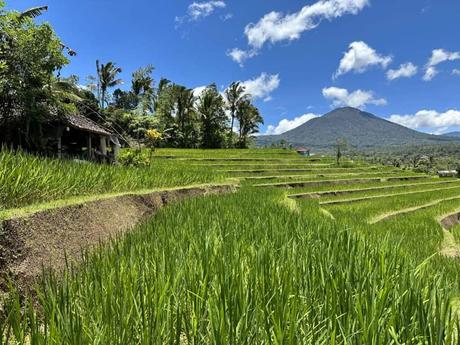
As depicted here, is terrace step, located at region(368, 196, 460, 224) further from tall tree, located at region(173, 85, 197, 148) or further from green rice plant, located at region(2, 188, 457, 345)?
tall tree, located at region(173, 85, 197, 148)

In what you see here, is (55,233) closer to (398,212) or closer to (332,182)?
(398,212)

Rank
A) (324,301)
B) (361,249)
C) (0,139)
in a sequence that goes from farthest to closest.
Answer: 1. (0,139)
2. (361,249)
3. (324,301)

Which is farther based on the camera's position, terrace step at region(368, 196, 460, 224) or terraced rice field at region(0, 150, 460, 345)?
terrace step at region(368, 196, 460, 224)

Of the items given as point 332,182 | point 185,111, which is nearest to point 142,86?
point 185,111

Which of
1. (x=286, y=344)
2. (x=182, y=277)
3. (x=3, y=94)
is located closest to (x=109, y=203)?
(x=182, y=277)

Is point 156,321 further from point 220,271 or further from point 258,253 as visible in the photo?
point 258,253

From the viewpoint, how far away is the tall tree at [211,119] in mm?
36062

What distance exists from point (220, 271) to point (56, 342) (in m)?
0.82

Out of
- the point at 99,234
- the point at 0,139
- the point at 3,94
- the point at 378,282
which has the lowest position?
the point at 99,234

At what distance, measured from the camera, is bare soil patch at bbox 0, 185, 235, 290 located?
116 inches

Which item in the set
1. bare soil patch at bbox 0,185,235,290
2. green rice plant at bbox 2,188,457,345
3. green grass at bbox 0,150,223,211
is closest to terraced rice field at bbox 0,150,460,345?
green rice plant at bbox 2,188,457,345

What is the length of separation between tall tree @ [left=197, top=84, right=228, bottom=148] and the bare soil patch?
3057 cm

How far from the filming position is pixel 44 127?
11.7m

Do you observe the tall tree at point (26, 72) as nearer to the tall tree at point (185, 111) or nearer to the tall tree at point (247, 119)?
the tall tree at point (185, 111)
